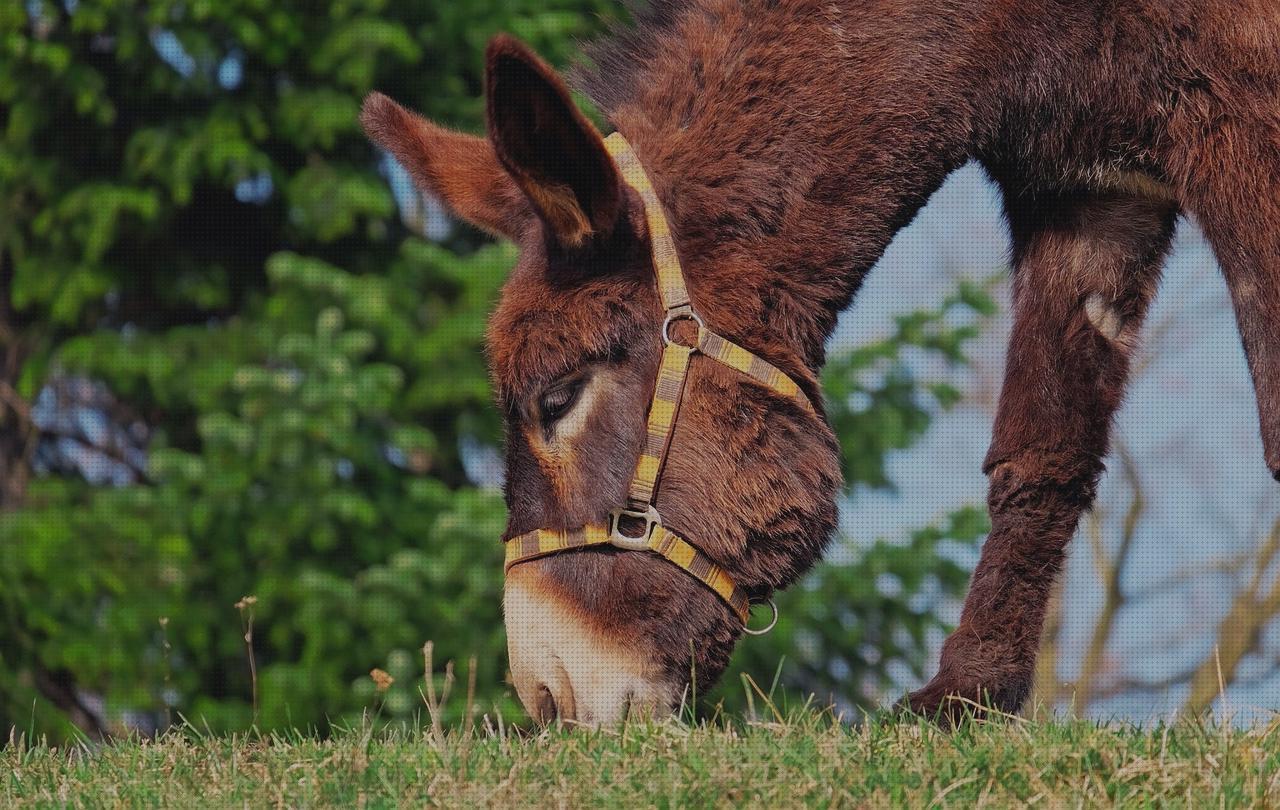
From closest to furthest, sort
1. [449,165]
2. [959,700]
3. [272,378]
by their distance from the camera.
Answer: [959,700]
[449,165]
[272,378]

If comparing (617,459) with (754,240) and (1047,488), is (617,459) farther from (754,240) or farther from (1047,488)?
(1047,488)

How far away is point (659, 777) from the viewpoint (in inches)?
90.0

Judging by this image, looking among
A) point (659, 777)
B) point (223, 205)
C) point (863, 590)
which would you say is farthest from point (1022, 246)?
point (223, 205)

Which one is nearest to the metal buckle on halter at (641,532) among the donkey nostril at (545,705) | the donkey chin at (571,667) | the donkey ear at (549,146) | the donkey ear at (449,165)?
the donkey chin at (571,667)

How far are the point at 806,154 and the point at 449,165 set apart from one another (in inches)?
37.2

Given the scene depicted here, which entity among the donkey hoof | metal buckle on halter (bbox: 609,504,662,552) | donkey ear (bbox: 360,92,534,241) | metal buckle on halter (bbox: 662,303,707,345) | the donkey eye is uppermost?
donkey ear (bbox: 360,92,534,241)

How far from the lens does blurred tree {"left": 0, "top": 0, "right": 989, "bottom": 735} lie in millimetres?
6699

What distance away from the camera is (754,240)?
3.36 meters

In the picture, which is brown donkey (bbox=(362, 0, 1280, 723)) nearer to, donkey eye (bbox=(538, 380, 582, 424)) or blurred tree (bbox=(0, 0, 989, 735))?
donkey eye (bbox=(538, 380, 582, 424))

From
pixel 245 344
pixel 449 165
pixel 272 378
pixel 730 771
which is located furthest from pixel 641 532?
pixel 245 344

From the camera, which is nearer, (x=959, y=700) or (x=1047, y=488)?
(x=959, y=700)

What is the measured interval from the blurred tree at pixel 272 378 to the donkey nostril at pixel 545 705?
120 inches

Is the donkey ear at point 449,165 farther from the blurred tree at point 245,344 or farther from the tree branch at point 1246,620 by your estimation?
the tree branch at point 1246,620

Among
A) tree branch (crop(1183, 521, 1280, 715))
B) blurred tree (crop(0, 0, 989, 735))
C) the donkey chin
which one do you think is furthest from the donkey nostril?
tree branch (crop(1183, 521, 1280, 715))
